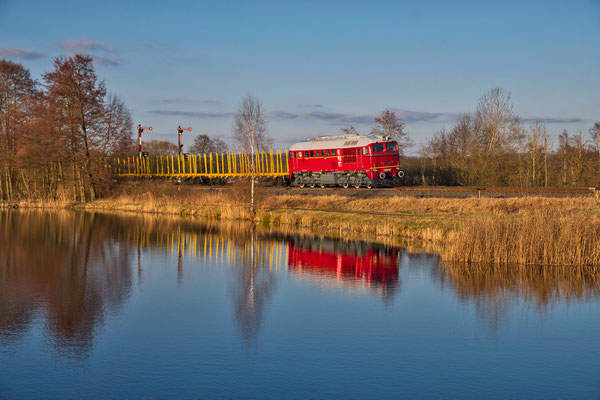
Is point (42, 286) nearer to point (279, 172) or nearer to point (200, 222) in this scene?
point (200, 222)

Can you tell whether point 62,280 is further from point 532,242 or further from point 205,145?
point 205,145

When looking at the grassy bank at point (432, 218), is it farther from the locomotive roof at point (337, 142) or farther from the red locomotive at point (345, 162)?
the locomotive roof at point (337, 142)

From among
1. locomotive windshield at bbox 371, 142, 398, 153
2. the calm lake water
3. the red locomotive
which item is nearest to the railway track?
the red locomotive

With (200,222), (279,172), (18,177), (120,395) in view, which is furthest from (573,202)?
(18,177)

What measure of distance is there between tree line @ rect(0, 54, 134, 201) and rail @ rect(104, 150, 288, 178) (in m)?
2.22

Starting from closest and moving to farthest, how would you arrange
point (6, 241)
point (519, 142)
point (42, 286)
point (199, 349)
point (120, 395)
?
point (120, 395) < point (199, 349) < point (42, 286) < point (6, 241) < point (519, 142)

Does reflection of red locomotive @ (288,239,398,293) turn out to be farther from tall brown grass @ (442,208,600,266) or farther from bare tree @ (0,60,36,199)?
bare tree @ (0,60,36,199)

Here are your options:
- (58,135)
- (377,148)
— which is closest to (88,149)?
(58,135)

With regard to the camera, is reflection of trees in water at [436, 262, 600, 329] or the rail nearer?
reflection of trees in water at [436, 262, 600, 329]

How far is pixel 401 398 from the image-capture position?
28.5ft

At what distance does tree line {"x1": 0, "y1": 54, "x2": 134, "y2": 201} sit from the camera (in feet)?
136

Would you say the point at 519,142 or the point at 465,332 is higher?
the point at 519,142

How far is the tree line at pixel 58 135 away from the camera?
136ft

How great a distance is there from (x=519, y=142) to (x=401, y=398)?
144 feet
